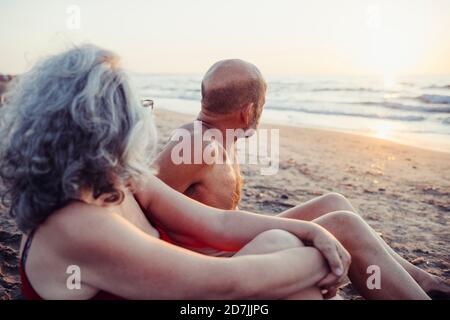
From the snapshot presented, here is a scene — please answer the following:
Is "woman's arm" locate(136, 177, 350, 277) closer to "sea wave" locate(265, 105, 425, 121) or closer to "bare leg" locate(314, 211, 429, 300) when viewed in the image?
"bare leg" locate(314, 211, 429, 300)

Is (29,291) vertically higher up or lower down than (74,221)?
lower down

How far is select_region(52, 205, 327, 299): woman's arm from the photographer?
1.41m

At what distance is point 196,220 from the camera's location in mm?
2137

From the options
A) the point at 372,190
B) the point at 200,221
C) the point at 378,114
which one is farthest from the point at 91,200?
the point at 378,114

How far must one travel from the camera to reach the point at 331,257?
1790mm

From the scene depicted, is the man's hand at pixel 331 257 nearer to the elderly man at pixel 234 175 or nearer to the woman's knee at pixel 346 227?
the elderly man at pixel 234 175

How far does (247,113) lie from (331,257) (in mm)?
1821

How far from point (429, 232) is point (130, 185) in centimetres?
334

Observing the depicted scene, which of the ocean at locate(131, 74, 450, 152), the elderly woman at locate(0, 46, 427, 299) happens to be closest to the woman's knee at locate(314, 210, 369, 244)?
the elderly woman at locate(0, 46, 427, 299)

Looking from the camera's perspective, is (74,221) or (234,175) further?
(234,175)

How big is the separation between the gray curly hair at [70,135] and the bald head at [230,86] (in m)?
1.78

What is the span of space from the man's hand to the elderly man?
0.15m

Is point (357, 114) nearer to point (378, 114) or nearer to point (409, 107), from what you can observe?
point (378, 114)
